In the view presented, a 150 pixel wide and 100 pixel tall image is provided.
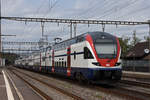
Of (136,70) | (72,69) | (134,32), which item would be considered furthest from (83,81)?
(134,32)

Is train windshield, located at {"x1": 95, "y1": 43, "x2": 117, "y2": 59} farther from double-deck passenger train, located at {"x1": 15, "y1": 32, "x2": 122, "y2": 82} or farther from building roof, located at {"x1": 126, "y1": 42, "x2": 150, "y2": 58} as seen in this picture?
building roof, located at {"x1": 126, "y1": 42, "x2": 150, "y2": 58}

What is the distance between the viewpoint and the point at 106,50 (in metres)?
16.3

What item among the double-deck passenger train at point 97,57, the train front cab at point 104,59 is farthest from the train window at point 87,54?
the train front cab at point 104,59

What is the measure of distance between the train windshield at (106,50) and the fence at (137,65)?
22817 mm

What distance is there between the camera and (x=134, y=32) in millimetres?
73750

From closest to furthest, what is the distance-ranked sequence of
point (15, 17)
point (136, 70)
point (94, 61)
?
point (94, 61) → point (15, 17) → point (136, 70)

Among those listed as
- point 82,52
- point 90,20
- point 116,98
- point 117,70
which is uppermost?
point 90,20

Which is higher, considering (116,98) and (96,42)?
(96,42)

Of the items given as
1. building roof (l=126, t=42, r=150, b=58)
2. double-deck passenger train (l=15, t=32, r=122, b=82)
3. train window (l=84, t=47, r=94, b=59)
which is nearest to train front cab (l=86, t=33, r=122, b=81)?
double-deck passenger train (l=15, t=32, r=122, b=82)

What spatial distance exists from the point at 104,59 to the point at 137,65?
2618 centimetres

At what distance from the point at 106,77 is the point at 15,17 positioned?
1864 cm

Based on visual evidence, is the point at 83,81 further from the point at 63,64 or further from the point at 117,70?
the point at 63,64

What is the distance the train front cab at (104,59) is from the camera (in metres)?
15.7

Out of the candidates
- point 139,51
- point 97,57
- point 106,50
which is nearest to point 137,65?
point 139,51
